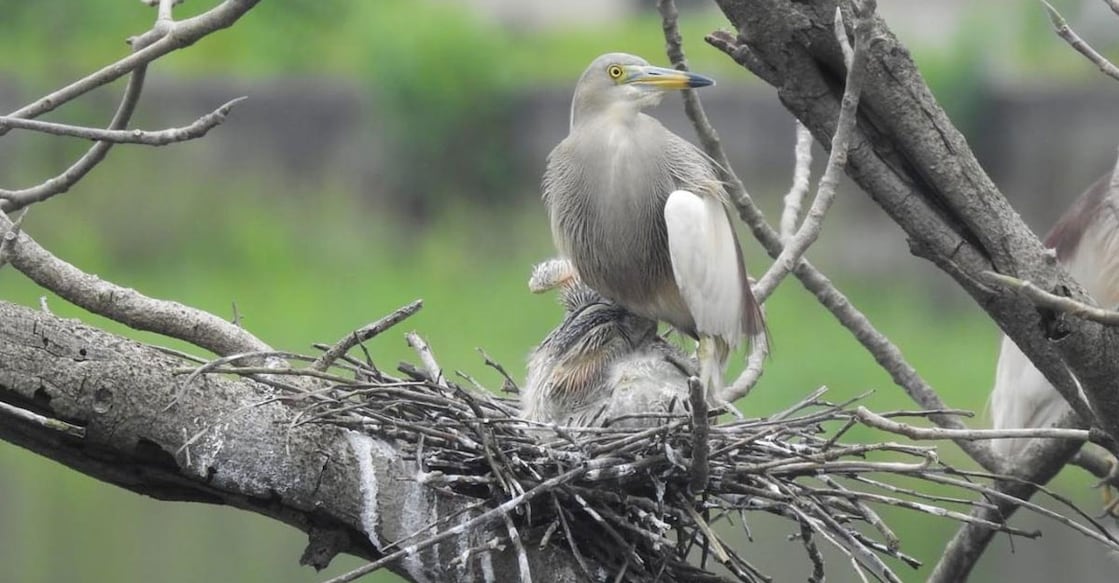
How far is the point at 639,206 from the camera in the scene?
3.99m

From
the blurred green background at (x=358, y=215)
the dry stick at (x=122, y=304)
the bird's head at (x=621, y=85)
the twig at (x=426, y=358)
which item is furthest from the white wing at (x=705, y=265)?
the blurred green background at (x=358, y=215)

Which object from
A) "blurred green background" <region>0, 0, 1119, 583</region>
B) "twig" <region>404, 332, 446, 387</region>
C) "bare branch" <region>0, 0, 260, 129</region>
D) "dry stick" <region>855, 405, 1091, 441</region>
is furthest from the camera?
"blurred green background" <region>0, 0, 1119, 583</region>

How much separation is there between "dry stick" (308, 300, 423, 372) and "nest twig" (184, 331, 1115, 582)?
0.03 m

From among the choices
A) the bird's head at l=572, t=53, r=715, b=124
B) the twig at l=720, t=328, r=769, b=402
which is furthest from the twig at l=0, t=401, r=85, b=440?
the bird's head at l=572, t=53, r=715, b=124

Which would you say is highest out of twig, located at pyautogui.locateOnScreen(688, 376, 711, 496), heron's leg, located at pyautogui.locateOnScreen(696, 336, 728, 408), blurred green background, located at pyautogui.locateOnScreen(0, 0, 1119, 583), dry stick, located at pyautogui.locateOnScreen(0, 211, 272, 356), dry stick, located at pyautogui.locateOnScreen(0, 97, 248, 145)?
blurred green background, located at pyautogui.locateOnScreen(0, 0, 1119, 583)

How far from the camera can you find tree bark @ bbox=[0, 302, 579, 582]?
2.57m

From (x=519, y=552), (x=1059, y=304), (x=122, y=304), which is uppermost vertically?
(x=122, y=304)

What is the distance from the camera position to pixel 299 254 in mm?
13094

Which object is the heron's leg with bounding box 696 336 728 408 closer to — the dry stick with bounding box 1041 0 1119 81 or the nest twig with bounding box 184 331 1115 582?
the nest twig with bounding box 184 331 1115 582

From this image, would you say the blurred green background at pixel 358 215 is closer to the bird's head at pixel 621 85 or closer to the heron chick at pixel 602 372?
the heron chick at pixel 602 372

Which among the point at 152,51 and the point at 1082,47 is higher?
the point at 152,51

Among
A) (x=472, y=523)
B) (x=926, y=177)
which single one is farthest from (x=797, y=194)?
(x=472, y=523)

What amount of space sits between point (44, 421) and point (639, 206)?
5.83 feet

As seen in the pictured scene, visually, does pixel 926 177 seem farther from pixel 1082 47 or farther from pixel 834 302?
pixel 834 302
